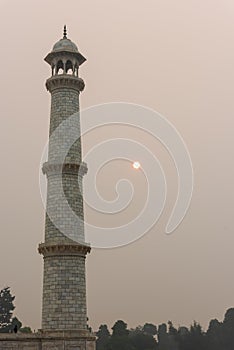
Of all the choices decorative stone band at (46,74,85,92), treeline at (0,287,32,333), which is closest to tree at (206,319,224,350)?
treeline at (0,287,32,333)

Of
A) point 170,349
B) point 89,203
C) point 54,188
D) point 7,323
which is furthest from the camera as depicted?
point 170,349

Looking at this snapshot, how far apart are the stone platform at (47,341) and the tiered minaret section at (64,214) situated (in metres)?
0.27

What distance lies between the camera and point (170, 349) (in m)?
73.4

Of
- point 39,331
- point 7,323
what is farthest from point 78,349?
point 7,323

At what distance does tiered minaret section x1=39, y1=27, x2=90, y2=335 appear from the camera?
949 inches

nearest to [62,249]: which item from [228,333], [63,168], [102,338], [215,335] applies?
[63,168]

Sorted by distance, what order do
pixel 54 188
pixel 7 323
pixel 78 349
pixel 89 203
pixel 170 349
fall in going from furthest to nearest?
pixel 170 349 → pixel 7 323 → pixel 89 203 → pixel 54 188 → pixel 78 349

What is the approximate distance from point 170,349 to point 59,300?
53716 mm

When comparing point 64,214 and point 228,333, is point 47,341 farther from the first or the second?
point 228,333

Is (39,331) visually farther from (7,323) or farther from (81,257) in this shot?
(7,323)

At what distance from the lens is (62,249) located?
24656mm

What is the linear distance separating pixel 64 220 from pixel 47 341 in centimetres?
553

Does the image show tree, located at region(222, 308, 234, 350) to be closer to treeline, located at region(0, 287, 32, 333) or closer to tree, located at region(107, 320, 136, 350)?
tree, located at region(107, 320, 136, 350)

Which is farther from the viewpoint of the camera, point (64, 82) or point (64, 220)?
point (64, 82)
